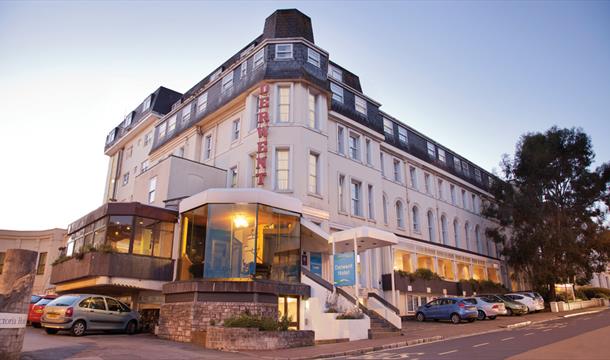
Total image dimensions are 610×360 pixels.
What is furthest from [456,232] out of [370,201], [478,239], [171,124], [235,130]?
[171,124]

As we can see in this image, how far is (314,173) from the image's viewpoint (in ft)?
78.1

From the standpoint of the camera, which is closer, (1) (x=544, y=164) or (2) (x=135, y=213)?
(2) (x=135, y=213)

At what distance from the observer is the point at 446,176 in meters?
39.6

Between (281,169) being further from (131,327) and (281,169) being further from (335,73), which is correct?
(131,327)

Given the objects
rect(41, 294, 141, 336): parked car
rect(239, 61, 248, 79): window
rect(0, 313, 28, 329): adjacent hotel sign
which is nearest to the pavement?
rect(41, 294, 141, 336): parked car

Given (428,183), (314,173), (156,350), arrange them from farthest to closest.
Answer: (428,183)
(314,173)
(156,350)

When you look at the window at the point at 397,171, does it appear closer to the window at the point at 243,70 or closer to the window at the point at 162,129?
the window at the point at 243,70

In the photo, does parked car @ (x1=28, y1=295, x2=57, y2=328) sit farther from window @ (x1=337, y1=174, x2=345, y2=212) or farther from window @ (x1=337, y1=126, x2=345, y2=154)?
window @ (x1=337, y1=126, x2=345, y2=154)

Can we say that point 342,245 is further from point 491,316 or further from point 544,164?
point 544,164

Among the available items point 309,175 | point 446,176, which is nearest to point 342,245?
point 309,175

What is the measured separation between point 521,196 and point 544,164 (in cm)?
331

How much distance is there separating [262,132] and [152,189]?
7.55 metres

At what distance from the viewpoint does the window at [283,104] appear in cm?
2384

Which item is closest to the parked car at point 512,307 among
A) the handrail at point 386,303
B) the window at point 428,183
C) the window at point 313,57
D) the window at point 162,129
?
the window at point 428,183
